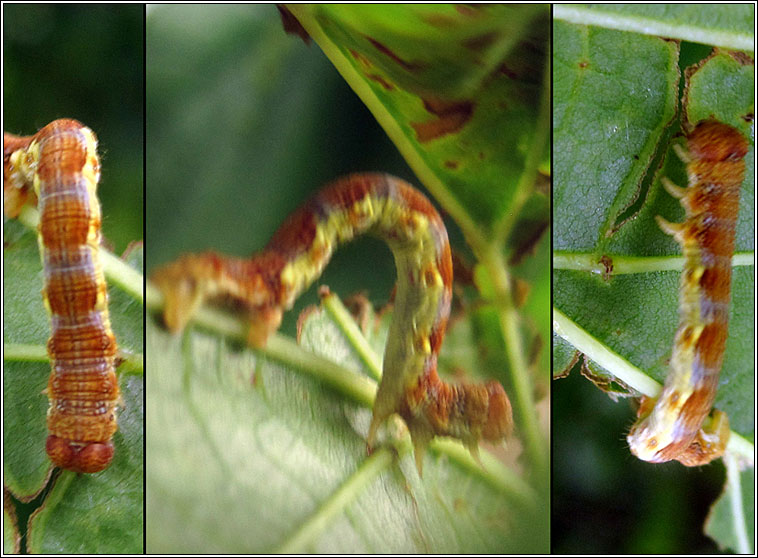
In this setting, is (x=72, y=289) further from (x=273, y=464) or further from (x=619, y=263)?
(x=619, y=263)

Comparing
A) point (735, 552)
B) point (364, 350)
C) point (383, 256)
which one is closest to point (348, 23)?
point (383, 256)

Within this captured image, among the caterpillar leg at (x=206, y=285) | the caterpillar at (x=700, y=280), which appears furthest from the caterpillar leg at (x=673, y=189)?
the caterpillar leg at (x=206, y=285)

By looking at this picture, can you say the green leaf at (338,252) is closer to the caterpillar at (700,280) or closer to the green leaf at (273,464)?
the green leaf at (273,464)

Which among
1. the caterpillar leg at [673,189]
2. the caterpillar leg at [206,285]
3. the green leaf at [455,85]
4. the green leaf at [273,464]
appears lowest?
the green leaf at [273,464]

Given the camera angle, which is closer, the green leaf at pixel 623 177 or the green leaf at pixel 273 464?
the green leaf at pixel 273 464

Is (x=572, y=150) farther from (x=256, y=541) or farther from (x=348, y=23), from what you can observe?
(x=256, y=541)

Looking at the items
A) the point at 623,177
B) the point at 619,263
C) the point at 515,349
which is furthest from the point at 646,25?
the point at 515,349
